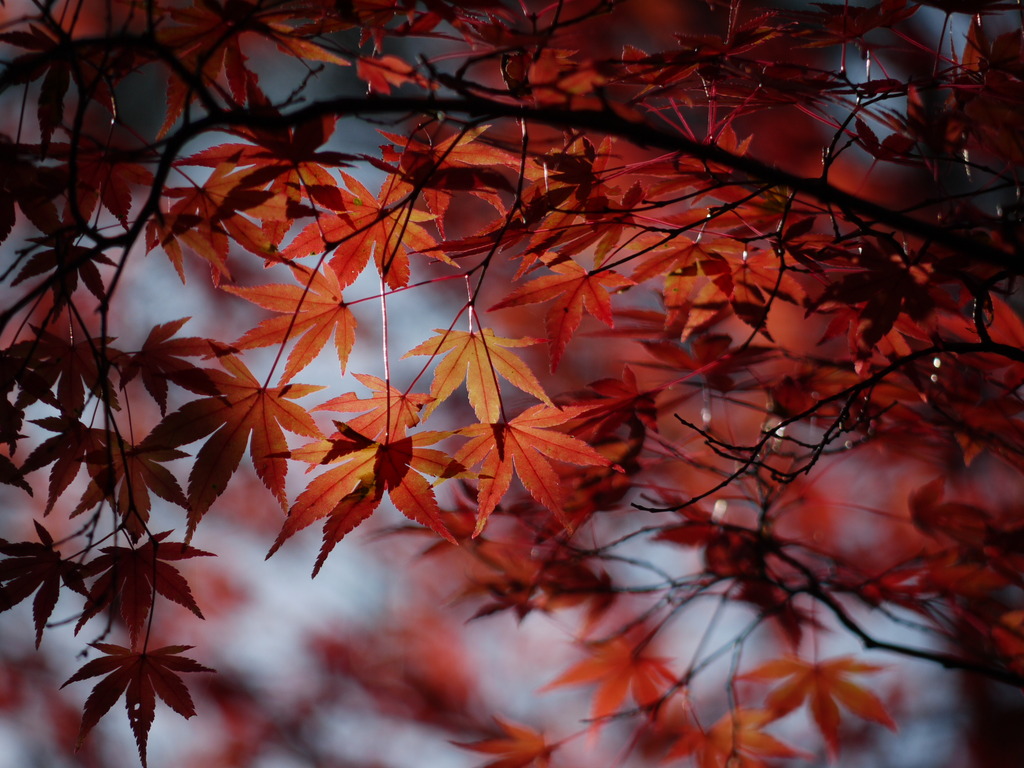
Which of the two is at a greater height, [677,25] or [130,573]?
[677,25]

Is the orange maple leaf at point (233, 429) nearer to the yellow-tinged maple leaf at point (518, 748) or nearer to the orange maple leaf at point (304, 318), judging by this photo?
the orange maple leaf at point (304, 318)

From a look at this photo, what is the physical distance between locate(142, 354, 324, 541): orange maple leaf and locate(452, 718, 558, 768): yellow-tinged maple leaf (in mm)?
807

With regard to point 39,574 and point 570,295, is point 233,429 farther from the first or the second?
point 570,295

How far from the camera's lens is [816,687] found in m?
1.42

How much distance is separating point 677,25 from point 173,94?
319cm

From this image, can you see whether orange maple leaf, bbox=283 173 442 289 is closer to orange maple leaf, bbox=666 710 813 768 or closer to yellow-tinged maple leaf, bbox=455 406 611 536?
yellow-tinged maple leaf, bbox=455 406 611 536

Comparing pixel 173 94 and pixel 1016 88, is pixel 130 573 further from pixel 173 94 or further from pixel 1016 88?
pixel 1016 88

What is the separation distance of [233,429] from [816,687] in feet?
4.17

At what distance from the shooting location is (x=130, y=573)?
80 cm

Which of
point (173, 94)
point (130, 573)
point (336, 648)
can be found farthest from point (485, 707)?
point (173, 94)

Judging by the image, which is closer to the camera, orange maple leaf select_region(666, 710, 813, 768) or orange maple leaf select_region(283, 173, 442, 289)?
orange maple leaf select_region(283, 173, 442, 289)

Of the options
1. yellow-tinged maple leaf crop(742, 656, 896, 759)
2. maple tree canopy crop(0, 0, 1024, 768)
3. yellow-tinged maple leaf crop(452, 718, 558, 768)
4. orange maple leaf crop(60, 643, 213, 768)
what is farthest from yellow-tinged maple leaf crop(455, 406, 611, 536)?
yellow-tinged maple leaf crop(742, 656, 896, 759)

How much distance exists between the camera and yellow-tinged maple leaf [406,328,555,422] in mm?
819

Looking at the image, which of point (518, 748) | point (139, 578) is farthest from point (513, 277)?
→ point (518, 748)
